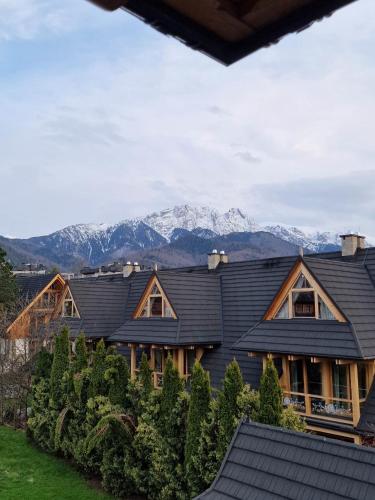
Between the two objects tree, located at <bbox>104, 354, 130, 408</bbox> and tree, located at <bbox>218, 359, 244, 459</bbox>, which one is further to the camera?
tree, located at <bbox>104, 354, 130, 408</bbox>

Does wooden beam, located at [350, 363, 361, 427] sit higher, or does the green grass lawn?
wooden beam, located at [350, 363, 361, 427]

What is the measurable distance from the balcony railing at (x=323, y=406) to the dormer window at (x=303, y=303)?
2.23 metres

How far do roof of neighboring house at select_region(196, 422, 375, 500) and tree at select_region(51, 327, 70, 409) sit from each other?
32.2 feet

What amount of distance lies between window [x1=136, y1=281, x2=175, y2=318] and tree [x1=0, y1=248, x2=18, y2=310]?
12.6 metres

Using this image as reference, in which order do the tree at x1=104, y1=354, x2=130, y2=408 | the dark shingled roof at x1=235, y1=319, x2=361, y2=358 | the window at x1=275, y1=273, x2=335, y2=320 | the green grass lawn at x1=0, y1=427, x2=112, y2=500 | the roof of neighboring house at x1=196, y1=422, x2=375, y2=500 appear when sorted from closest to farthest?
1. the roof of neighboring house at x1=196, y1=422, x2=375, y2=500
2. the dark shingled roof at x1=235, y1=319, x2=361, y2=358
3. the green grass lawn at x1=0, y1=427, x2=112, y2=500
4. the window at x1=275, y1=273, x2=335, y2=320
5. the tree at x1=104, y1=354, x2=130, y2=408

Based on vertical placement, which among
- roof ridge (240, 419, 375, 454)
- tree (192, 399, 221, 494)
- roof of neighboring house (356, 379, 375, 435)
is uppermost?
roof ridge (240, 419, 375, 454)

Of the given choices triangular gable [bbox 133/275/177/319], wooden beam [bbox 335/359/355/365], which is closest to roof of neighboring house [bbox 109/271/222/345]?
triangular gable [bbox 133/275/177/319]

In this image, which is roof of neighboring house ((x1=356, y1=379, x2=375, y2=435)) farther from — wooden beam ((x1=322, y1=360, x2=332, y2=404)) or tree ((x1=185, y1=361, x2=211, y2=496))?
tree ((x1=185, y1=361, x2=211, y2=496))

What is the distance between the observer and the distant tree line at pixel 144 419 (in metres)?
10.4

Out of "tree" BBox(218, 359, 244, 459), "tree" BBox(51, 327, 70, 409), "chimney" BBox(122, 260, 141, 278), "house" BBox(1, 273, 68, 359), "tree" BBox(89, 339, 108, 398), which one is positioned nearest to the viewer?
"tree" BBox(218, 359, 244, 459)

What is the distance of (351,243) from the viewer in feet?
56.5

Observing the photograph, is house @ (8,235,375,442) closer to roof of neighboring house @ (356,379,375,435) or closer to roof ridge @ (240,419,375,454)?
roof of neighboring house @ (356,379,375,435)

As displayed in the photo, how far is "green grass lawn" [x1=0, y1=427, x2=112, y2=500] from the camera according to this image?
1280cm

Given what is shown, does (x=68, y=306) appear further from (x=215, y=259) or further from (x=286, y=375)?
(x=286, y=375)
